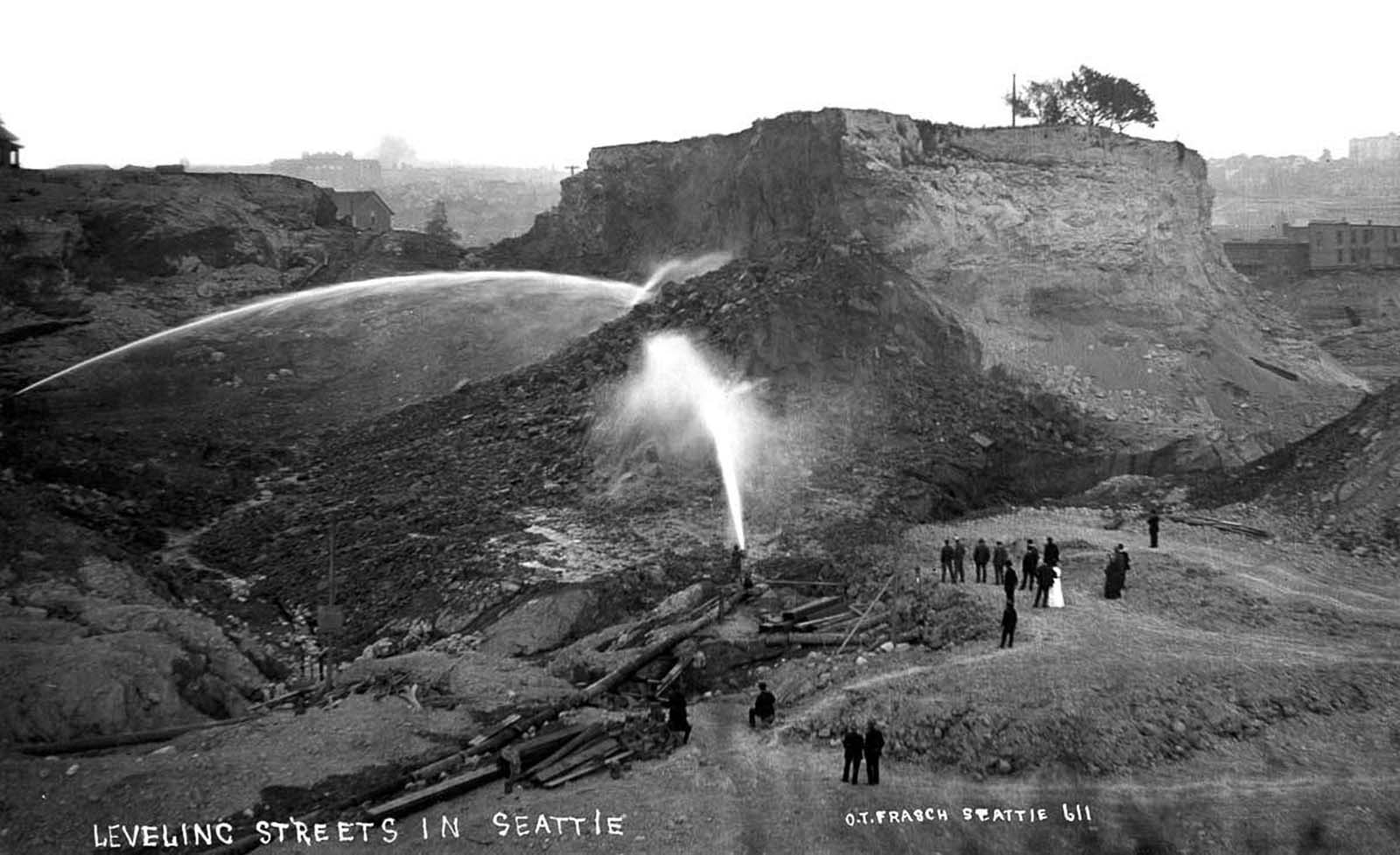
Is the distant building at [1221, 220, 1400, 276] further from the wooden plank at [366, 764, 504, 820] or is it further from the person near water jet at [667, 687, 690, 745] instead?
the wooden plank at [366, 764, 504, 820]

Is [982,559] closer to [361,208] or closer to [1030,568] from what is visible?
[1030,568]

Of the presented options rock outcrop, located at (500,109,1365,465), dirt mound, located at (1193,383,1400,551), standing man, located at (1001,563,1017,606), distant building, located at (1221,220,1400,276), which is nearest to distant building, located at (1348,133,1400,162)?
distant building, located at (1221,220,1400,276)

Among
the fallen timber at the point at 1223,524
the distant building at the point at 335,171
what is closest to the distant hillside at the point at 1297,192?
the fallen timber at the point at 1223,524

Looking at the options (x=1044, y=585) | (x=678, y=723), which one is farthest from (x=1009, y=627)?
(x=678, y=723)

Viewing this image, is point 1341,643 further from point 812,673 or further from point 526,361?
point 526,361

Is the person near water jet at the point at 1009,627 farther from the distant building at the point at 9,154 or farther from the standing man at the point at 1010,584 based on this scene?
the distant building at the point at 9,154
